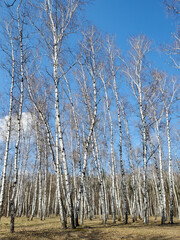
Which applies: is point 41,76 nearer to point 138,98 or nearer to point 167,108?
point 138,98

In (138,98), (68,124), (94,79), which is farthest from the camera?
(68,124)

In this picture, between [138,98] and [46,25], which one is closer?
[46,25]

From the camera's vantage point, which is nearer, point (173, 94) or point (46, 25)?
point (46, 25)

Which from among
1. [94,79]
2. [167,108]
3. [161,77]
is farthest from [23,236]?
[161,77]

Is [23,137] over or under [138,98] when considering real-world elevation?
under

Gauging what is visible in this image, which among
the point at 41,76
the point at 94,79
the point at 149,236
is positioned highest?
the point at 41,76

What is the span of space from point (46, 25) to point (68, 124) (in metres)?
10.2

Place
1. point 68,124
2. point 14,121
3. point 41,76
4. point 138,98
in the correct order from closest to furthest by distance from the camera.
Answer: point 41,76, point 138,98, point 14,121, point 68,124

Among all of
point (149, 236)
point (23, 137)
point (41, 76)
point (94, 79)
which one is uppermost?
point (41, 76)

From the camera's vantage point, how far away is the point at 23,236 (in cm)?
664

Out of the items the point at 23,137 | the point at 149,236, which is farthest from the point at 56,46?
the point at 23,137

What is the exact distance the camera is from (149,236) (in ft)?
23.0

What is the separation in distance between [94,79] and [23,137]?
11.5 m

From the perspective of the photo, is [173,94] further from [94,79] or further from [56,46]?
[56,46]
